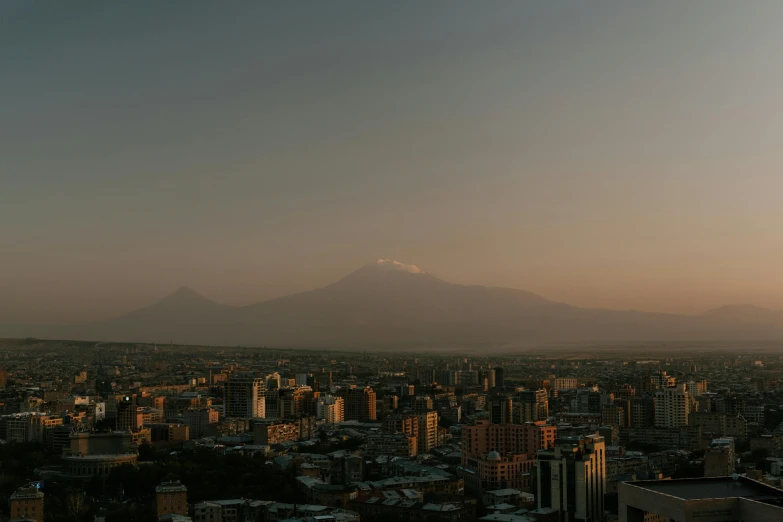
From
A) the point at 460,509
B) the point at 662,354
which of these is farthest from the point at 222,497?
the point at 662,354

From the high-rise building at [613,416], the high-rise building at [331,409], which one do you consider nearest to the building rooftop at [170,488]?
the high-rise building at [613,416]

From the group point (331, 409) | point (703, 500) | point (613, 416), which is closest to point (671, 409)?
point (613, 416)

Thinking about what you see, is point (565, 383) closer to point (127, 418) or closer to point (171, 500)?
point (127, 418)

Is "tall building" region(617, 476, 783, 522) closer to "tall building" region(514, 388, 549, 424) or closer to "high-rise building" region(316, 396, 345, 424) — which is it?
"tall building" region(514, 388, 549, 424)

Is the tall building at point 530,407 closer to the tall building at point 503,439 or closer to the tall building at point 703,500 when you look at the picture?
the tall building at point 503,439

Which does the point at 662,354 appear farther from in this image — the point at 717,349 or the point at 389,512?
the point at 389,512

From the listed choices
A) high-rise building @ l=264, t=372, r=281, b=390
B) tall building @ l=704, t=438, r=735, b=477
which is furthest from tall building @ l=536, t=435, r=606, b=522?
high-rise building @ l=264, t=372, r=281, b=390
